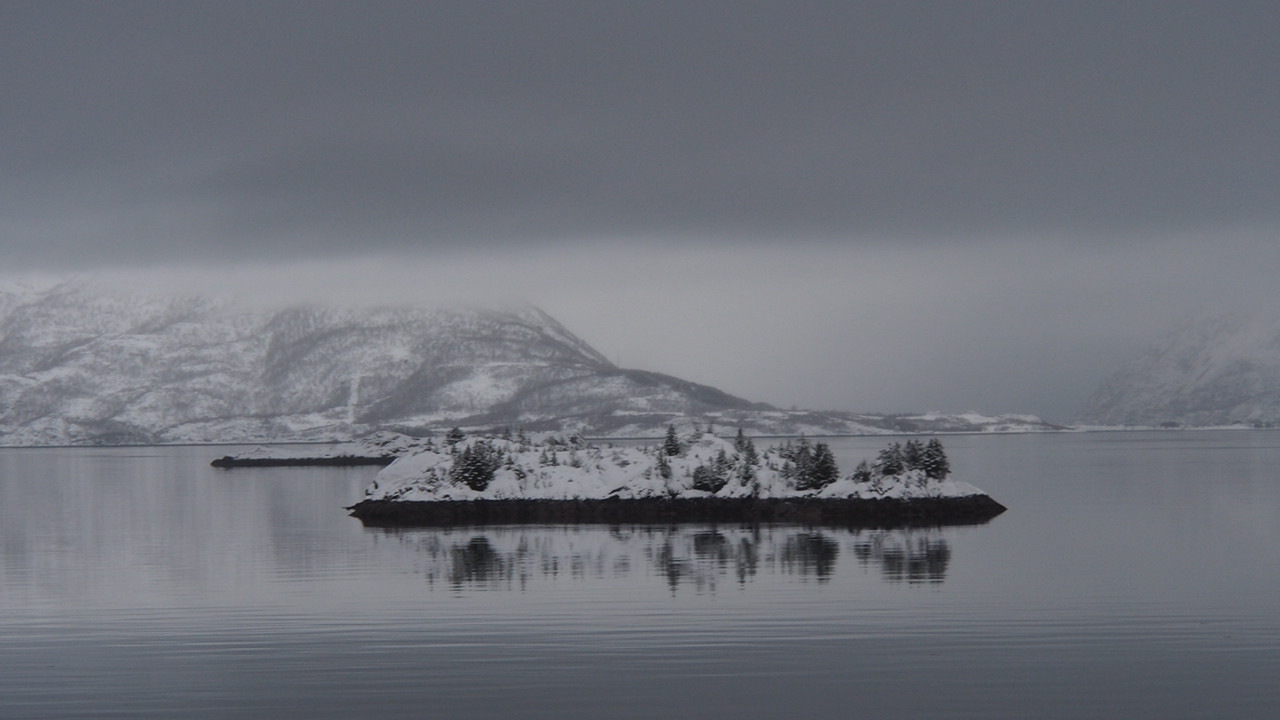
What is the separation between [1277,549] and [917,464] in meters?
30.2

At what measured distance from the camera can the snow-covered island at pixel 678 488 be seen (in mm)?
88500

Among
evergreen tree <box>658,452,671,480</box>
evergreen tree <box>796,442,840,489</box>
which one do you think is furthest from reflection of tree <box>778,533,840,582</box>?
evergreen tree <box>658,452,671,480</box>

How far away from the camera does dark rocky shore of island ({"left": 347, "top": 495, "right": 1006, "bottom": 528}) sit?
3425 inches

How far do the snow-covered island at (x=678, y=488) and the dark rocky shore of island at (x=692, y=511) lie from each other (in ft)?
0.27

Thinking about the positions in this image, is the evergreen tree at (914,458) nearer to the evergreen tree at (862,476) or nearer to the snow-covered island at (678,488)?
the snow-covered island at (678,488)

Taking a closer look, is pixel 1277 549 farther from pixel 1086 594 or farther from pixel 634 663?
pixel 634 663

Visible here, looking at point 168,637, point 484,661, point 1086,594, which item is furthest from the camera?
point 1086,594

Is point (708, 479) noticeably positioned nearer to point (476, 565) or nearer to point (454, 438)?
point (454, 438)

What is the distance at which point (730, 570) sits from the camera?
57.3 metres

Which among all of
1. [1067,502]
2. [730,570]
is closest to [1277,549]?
[730,570]

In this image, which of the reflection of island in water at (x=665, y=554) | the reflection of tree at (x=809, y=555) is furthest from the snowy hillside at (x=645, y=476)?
the reflection of tree at (x=809, y=555)

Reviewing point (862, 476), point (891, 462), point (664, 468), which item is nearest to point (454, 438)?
point (664, 468)

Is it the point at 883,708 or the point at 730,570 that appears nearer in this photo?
the point at 883,708

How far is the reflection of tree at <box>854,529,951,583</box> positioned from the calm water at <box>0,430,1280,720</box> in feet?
1.21
